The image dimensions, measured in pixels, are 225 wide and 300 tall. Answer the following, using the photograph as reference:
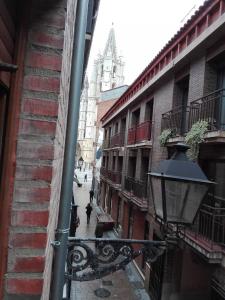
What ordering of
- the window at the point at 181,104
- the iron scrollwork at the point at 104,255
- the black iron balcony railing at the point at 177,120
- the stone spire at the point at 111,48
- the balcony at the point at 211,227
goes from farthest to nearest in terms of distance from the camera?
1. the stone spire at the point at 111,48
2. the window at the point at 181,104
3. the black iron balcony railing at the point at 177,120
4. the balcony at the point at 211,227
5. the iron scrollwork at the point at 104,255

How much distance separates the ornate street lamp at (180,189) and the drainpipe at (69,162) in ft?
3.50

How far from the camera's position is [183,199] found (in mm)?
2855

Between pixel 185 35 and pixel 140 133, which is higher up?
pixel 185 35

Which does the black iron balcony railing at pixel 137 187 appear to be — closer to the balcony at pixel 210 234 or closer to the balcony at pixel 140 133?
the balcony at pixel 140 133

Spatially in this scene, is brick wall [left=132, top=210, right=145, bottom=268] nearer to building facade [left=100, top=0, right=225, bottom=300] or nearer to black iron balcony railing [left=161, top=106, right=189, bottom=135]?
building facade [left=100, top=0, right=225, bottom=300]

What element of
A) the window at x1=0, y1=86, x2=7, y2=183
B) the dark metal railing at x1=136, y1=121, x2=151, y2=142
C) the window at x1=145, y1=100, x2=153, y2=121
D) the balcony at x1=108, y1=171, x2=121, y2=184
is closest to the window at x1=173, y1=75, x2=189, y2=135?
the dark metal railing at x1=136, y1=121, x2=151, y2=142

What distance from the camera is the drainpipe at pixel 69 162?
1.99m

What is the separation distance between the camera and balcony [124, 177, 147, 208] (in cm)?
1488

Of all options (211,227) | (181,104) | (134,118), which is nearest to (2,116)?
(211,227)

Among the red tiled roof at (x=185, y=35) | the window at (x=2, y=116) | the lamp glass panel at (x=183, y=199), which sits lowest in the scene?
the lamp glass panel at (x=183, y=199)

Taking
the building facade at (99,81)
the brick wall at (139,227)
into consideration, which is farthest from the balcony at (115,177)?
the building facade at (99,81)

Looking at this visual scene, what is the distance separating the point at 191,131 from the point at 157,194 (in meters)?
6.59

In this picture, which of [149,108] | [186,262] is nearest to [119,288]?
[186,262]

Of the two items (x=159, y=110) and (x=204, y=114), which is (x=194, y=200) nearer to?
(x=204, y=114)
